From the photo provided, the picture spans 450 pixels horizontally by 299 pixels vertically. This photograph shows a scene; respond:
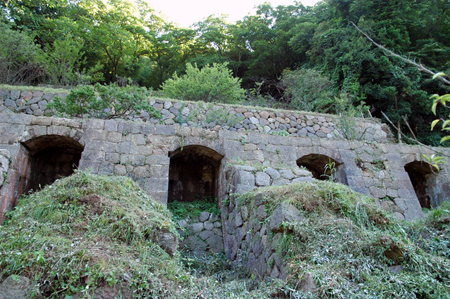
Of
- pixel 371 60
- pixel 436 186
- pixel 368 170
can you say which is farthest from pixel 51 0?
pixel 436 186

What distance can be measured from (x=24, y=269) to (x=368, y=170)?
7.17m

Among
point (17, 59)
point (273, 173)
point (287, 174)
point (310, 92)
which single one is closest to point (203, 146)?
point (273, 173)

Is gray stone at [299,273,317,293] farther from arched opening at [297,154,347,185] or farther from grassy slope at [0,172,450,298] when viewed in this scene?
arched opening at [297,154,347,185]

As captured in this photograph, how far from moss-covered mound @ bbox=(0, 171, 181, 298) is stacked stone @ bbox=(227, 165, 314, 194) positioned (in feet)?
5.91

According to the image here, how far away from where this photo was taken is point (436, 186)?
25.9 feet

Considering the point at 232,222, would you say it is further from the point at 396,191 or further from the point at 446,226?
the point at 396,191

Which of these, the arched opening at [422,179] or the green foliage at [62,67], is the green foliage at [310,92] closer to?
the arched opening at [422,179]

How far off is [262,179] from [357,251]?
2986 mm

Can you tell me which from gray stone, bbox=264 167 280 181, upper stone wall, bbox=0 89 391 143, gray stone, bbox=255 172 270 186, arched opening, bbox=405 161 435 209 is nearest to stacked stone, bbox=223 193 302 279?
gray stone, bbox=255 172 270 186

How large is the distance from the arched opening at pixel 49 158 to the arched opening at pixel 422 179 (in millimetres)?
8175

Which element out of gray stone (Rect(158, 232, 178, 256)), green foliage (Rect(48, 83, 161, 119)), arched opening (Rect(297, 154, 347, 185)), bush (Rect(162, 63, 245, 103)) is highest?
bush (Rect(162, 63, 245, 103))

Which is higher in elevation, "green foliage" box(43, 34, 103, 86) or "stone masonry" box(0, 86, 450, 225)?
"green foliage" box(43, 34, 103, 86)

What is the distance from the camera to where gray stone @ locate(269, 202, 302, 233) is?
3.39 m

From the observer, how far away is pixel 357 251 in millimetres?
2869
